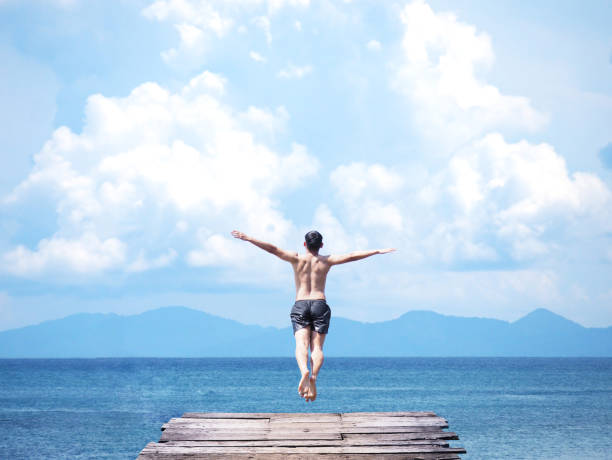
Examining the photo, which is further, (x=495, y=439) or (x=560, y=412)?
(x=560, y=412)

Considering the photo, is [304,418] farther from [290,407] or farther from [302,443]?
[290,407]

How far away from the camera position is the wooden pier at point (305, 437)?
41.8ft

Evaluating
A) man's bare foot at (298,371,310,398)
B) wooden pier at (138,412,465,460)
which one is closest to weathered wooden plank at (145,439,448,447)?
wooden pier at (138,412,465,460)

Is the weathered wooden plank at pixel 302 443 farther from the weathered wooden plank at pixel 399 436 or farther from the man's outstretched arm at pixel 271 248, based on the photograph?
the man's outstretched arm at pixel 271 248

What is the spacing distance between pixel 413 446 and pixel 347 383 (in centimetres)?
9042

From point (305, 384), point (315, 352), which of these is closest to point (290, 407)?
point (315, 352)

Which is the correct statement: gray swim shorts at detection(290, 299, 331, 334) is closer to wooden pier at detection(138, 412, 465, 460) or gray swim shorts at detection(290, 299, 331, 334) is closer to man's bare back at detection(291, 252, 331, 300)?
man's bare back at detection(291, 252, 331, 300)

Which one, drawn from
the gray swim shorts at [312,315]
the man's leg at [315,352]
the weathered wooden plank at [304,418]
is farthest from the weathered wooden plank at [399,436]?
the gray swim shorts at [312,315]

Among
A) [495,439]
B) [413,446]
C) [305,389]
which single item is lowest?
[495,439]

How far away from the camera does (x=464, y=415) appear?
195 ft

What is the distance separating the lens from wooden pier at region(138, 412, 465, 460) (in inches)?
502

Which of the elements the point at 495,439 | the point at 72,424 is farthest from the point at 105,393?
the point at 495,439

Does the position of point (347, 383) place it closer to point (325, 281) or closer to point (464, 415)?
point (464, 415)

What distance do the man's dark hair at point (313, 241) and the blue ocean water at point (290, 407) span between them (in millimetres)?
27325
